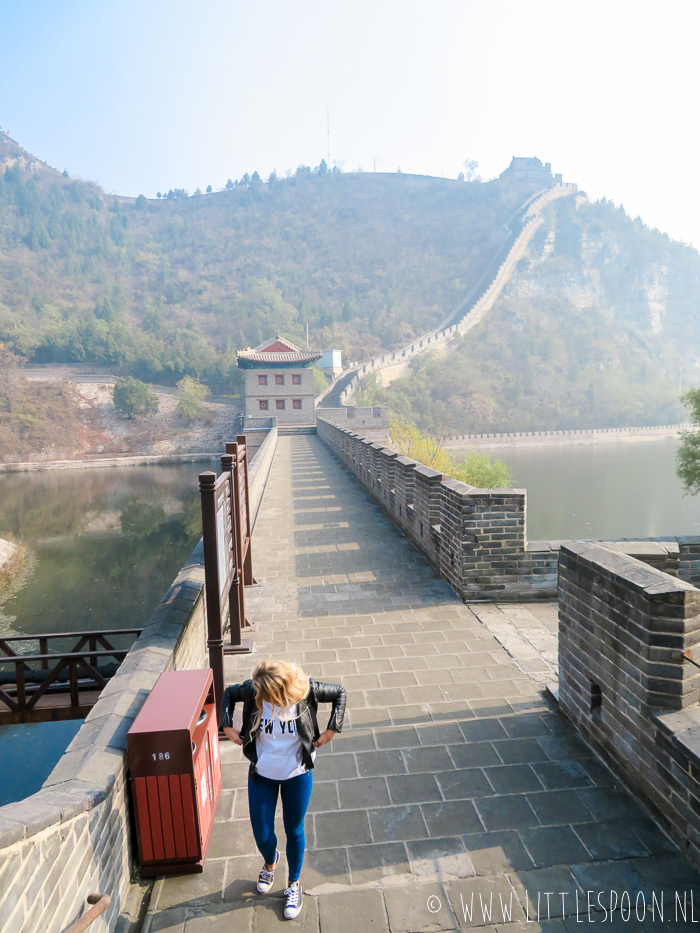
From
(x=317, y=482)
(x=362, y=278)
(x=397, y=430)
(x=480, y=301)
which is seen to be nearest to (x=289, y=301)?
(x=362, y=278)

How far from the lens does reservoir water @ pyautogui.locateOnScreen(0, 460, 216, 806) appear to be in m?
11.8

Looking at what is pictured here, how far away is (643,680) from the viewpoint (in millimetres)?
2760

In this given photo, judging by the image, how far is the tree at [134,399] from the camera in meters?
55.3

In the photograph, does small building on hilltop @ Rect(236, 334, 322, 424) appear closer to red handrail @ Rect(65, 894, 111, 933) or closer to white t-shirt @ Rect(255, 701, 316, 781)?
white t-shirt @ Rect(255, 701, 316, 781)

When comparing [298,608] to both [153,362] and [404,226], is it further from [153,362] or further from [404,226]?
[404,226]

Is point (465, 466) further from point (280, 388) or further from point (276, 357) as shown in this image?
point (276, 357)

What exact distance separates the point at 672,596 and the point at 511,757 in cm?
125

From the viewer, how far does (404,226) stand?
12056 cm

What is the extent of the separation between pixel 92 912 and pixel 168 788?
1.61ft

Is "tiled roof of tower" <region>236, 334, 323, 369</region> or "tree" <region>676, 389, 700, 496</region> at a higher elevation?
"tiled roof of tower" <region>236, 334, 323, 369</region>

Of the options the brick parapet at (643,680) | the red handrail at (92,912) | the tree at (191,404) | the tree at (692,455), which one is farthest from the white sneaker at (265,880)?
the tree at (191,404)

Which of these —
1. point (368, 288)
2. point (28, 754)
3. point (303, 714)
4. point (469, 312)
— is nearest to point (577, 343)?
point (469, 312)

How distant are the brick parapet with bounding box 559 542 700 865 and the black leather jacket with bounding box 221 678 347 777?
4.59 ft

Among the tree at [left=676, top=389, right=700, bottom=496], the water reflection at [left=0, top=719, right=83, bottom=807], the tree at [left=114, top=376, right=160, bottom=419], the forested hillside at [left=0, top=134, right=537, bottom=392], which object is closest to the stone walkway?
the water reflection at [left=0, top=719, right=83, bottom=807]
